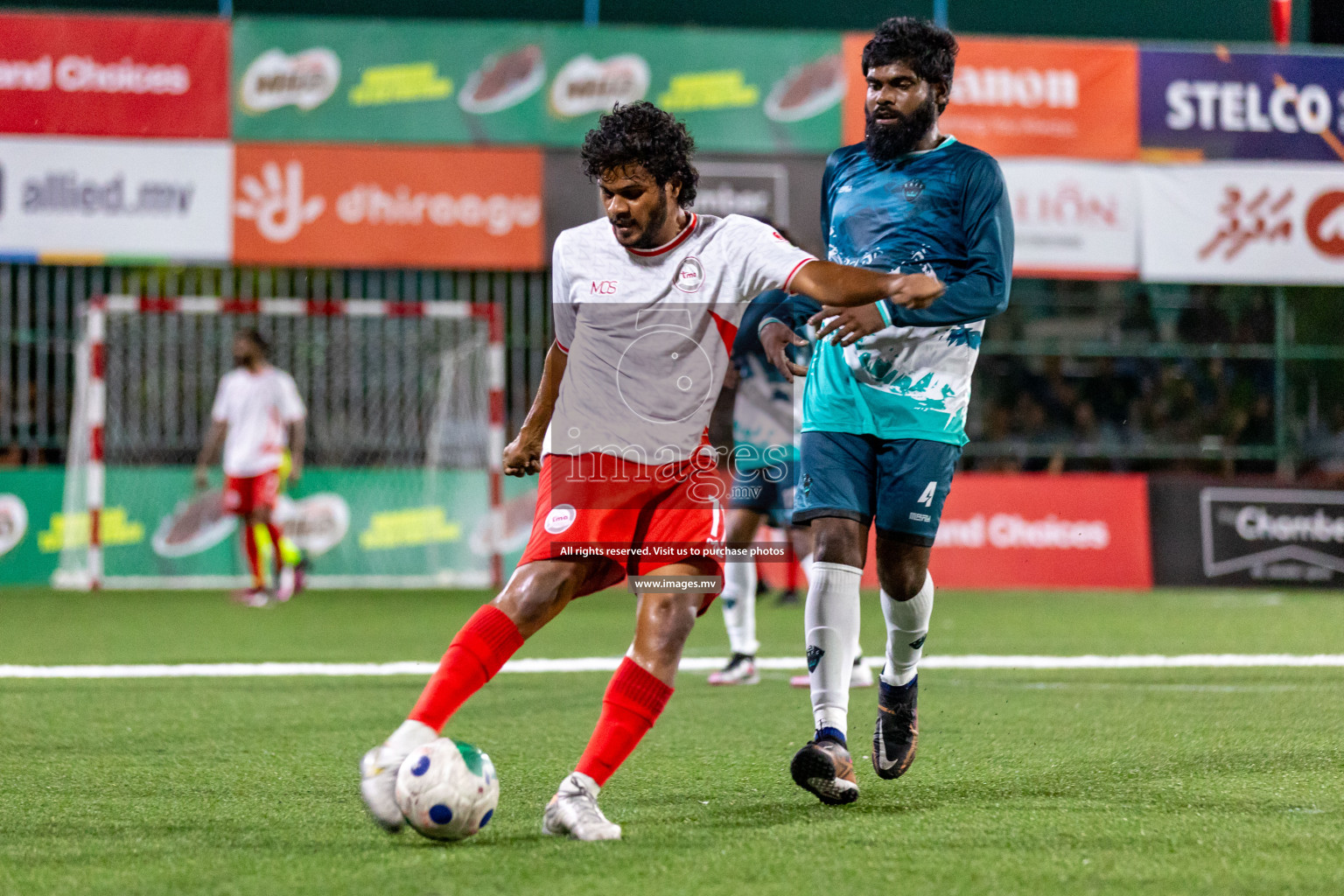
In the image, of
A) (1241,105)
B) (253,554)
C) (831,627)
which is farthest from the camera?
(1241,105)

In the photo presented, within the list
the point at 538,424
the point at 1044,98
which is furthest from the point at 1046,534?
the point at 538,424

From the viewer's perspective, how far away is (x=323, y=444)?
1434cm

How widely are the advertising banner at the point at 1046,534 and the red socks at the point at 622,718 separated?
10710 millimetres

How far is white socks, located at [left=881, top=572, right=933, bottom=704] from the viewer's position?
15.2 ft

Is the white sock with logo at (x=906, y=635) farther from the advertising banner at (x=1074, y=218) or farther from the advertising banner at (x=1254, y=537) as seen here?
the advertising banner at (x=1074, y=218)

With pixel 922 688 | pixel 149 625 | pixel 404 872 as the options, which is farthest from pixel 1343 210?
pixel 404 872

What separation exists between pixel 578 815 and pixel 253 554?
928 cm

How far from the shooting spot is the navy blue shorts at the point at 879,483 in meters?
4.45

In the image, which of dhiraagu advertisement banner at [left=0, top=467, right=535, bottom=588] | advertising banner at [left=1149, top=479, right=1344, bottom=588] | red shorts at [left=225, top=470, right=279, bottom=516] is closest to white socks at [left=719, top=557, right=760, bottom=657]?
red shorts at [left=225, top=470, right=279, bottom=516]

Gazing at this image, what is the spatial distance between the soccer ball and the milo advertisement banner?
37.5ft

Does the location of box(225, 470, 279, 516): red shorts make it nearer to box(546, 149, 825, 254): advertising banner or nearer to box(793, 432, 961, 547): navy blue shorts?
box(546, 149, 825, 254): advertising banner

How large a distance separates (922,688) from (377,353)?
28.8 feet

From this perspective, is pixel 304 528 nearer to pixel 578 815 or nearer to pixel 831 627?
pixel 831 627

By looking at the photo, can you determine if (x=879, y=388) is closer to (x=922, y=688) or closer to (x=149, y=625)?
(x=922, y=688)
